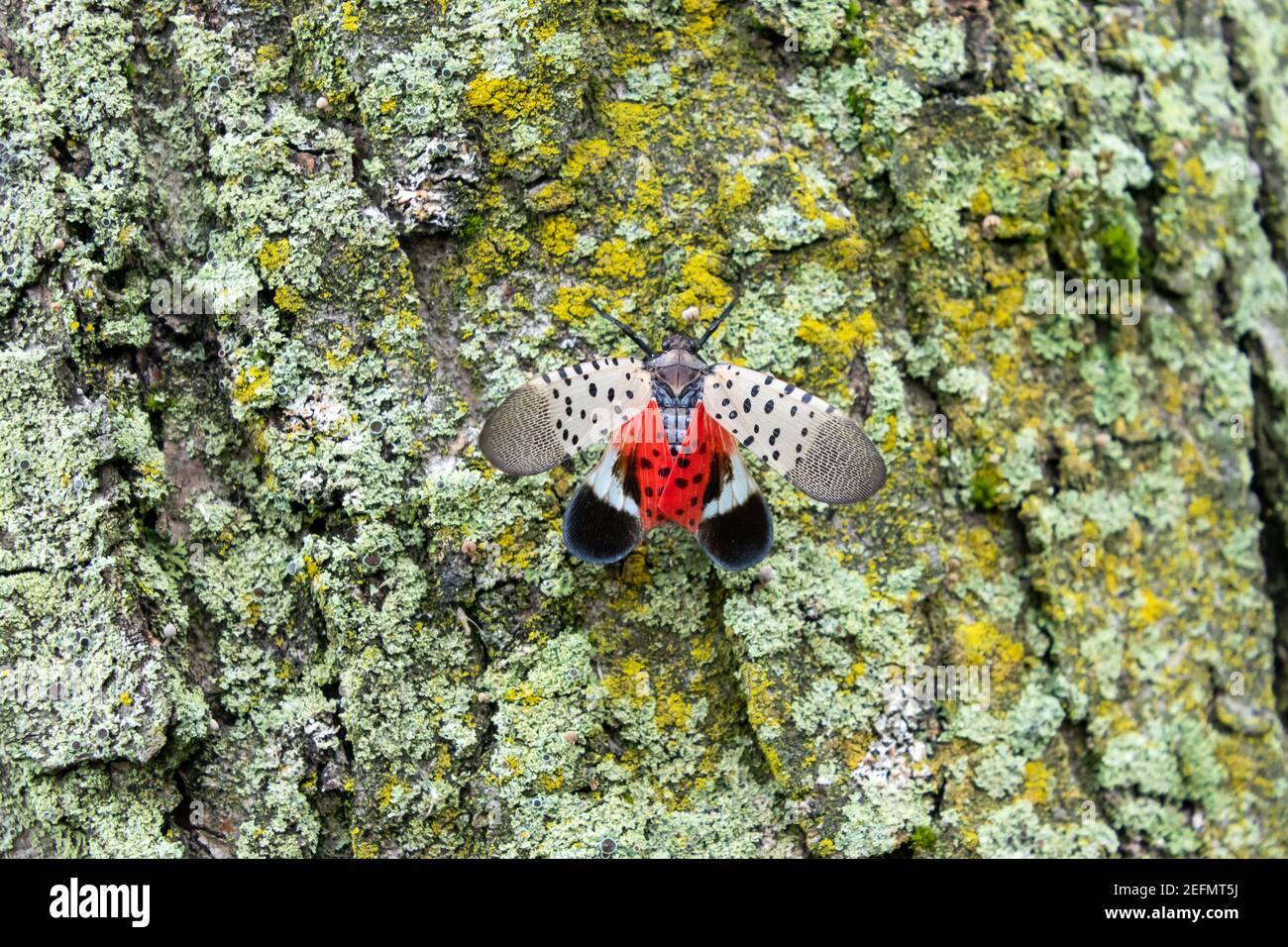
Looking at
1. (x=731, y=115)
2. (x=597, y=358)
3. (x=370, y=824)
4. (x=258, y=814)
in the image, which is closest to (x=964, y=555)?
(x=597, y=358)

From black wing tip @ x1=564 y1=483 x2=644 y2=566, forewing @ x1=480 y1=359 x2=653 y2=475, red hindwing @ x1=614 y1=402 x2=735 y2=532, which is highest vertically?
forewing @ x1=480 y1=359 x2=653 y2=475

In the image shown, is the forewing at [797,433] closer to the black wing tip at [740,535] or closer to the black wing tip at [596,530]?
the black wing tip at [740,535]

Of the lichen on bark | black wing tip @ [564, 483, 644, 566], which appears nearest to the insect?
black wing tip @ [564, 483, 644, 566]

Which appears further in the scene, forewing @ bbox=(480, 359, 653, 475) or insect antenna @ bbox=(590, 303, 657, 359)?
insect antenna @ bbox=(590, 303, 657, 359)

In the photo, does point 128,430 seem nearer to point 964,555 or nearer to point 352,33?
point 352,33

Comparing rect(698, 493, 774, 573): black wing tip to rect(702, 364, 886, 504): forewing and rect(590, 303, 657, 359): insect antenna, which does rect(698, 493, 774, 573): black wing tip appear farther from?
rect(590, 303, 657, 359): insect antenna

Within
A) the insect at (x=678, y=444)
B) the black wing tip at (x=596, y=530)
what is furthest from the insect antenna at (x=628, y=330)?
the black wing tip at (x=596, y=530)
